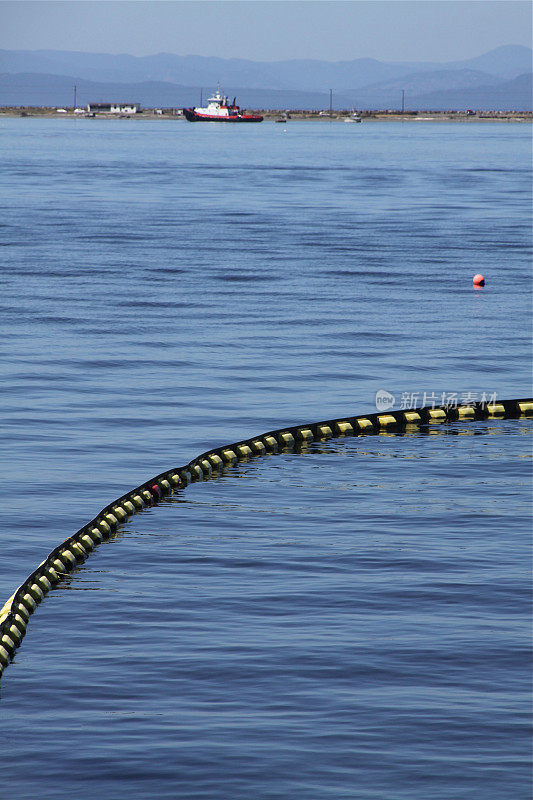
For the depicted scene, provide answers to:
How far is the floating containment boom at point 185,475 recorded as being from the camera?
15867 millimetres

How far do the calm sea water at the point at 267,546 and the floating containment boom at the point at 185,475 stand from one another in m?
0.29

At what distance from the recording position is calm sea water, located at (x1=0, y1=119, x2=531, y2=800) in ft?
40.5

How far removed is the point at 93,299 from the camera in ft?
147

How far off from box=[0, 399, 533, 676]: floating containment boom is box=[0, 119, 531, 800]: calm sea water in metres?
0.29

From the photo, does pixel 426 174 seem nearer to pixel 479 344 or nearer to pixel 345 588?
pixel 479 344

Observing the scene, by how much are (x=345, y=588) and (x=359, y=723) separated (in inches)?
166

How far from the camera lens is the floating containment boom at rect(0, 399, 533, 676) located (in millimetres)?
15867

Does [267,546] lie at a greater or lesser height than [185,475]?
lesser

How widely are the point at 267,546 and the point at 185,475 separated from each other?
4.10 meters

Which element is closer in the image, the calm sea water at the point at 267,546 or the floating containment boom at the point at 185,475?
the calm sea water at the point at 267,546

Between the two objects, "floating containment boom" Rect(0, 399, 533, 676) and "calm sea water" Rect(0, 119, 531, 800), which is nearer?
"calm sea water" Rect(0, 119, 531, 800)

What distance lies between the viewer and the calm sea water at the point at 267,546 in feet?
40.5

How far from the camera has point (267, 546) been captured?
18891 millimetres

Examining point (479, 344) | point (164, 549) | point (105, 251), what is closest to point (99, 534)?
point (164, 549)
